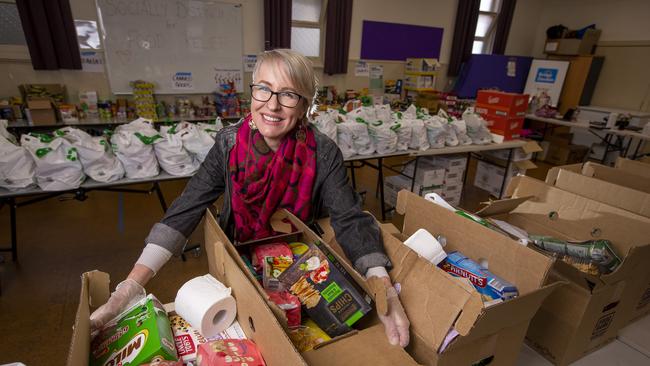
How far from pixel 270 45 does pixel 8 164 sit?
11.2 ft

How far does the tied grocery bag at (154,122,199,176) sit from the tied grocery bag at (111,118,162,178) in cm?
4

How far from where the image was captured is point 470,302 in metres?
0.65

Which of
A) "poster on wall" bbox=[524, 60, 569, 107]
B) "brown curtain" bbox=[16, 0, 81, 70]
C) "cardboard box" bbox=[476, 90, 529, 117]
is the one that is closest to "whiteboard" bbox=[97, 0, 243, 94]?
"brown curtain" bbox=[16, 0, 81, 70]

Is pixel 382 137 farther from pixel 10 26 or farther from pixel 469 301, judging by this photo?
pixel 10 26

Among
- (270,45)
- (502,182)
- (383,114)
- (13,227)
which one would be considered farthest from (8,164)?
(502,182)

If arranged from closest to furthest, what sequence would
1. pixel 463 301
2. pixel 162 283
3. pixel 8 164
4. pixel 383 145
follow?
pixel 463 301 → pixel 8 164 → pixel 162 283 → pixel 383 145

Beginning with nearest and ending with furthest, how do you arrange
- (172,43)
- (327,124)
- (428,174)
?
(327,124) → (428,174) → (172,43)

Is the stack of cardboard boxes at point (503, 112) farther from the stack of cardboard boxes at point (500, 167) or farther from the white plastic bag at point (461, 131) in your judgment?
the white plastic bag at point (461, 131)

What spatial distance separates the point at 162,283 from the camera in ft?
7.64

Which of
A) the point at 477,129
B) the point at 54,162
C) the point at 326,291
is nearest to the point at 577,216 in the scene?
the point at 326,291

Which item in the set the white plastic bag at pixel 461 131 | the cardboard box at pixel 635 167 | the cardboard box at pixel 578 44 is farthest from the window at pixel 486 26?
the cardboard box at pixel 635 167

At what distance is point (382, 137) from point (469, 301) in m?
2.43

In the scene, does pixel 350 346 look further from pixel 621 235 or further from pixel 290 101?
pixel 621 235

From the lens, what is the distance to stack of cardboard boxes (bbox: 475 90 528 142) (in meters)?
3.42
